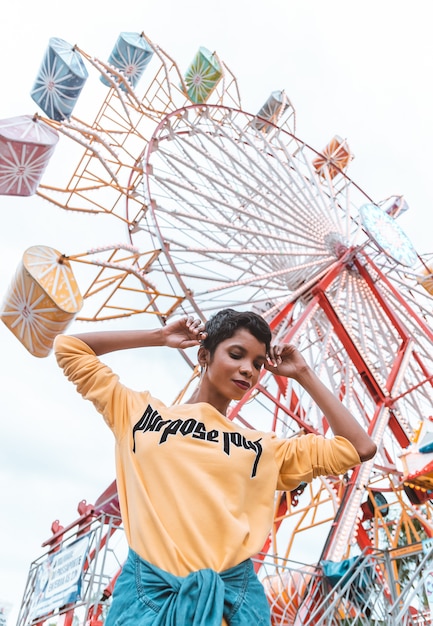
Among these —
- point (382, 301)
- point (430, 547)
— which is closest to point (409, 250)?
point (382, 301)

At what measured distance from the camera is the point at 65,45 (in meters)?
11.7

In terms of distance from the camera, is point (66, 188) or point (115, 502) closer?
point (115, 502)

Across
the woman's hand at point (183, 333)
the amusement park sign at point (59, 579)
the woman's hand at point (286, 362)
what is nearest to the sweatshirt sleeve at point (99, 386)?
the woman's hand at point (183, 333)

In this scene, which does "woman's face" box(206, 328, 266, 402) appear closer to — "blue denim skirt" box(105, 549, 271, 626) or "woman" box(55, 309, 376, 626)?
"woman" box(55, 309, 376, 626)

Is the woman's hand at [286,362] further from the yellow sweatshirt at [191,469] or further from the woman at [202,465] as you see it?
the yellow sweatshirt at [191,469]

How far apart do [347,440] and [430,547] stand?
2930 millimetres

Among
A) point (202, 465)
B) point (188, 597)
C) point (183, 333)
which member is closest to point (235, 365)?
point (183, 333)

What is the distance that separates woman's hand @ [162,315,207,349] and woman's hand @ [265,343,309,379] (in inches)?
10.6

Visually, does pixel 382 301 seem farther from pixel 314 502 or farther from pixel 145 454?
pixel 145 454

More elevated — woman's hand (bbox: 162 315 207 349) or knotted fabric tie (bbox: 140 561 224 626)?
woman's hand (bbox: 162 315 207 349)

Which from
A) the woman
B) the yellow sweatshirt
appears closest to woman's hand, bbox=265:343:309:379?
the woman

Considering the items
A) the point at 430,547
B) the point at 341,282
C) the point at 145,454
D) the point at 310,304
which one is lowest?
the point at 145,454

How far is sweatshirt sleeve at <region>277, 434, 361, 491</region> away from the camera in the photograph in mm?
1936

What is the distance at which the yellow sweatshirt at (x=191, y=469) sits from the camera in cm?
161
